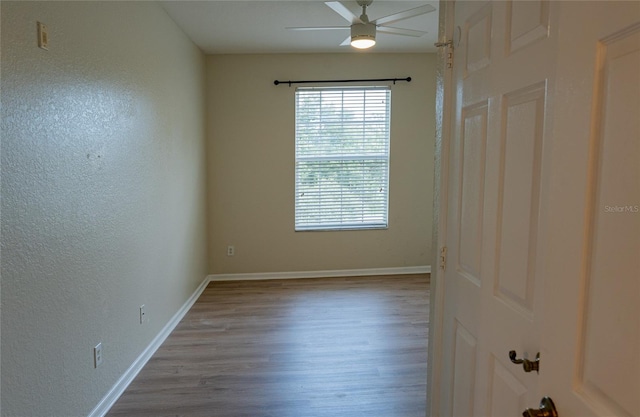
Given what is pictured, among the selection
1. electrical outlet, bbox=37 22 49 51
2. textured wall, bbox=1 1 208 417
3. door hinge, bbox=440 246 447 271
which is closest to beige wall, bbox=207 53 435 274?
textured wall, bbox=1 1 208 417

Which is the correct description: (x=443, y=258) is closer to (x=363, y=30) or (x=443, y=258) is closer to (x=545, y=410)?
(x=545, y=410)

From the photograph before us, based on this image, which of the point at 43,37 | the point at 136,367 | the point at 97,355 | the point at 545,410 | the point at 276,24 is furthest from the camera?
the point at 276,24

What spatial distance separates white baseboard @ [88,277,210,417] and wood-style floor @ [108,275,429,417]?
42mm

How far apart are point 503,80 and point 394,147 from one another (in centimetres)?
371

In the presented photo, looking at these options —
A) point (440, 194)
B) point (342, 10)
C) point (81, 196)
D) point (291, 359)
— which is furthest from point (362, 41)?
point (291, 359)

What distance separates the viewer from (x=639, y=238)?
607mm

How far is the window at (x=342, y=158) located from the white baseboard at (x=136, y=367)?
5.93ft

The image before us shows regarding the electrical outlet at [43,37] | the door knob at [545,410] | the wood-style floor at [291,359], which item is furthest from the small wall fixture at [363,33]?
the door knob at [545,410]

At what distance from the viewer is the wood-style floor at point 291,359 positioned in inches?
90.6

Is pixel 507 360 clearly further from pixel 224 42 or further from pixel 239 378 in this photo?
pixel 224 42

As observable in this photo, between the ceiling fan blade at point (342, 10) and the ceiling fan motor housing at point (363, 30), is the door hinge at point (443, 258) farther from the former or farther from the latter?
the ceiling fan motor housing at point (363, 30)

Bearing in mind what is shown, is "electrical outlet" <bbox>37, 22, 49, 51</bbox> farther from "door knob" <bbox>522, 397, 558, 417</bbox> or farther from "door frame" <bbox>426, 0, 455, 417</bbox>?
"door knob" <bbox>522, 397, 558, 417</bbox>

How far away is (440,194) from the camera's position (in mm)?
1568

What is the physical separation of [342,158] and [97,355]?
11.0 feet
